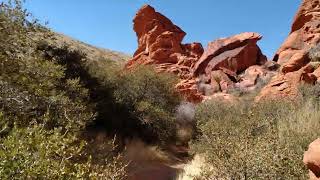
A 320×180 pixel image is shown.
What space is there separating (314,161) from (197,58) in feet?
122

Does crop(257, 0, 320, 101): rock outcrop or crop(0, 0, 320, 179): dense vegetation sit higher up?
crop(257, 0, 320, 101): rock outcrop

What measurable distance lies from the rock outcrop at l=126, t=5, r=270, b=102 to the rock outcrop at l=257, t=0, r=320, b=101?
2.67 m

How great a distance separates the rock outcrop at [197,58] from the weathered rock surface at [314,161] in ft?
87.8

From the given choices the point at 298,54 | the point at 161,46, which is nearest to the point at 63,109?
the point at 298,54

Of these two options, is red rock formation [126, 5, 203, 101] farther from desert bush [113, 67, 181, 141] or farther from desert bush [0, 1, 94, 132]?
desert bush [0, 1, 94, 132]

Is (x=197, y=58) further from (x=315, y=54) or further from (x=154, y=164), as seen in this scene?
(x=154, y=164)

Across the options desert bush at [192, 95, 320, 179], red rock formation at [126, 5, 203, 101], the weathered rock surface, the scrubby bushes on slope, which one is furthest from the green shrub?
the weathered rock surface

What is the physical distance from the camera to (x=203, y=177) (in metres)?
9.49

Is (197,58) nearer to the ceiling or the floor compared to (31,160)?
nearer to the ceiling

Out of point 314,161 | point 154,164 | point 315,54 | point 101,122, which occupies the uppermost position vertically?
point 315,54

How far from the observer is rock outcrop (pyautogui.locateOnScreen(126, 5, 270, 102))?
121ft

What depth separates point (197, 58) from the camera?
4434cm

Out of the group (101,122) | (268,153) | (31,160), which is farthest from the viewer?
(101,122)

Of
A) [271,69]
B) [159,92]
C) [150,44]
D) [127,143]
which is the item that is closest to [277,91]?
[159,92]
